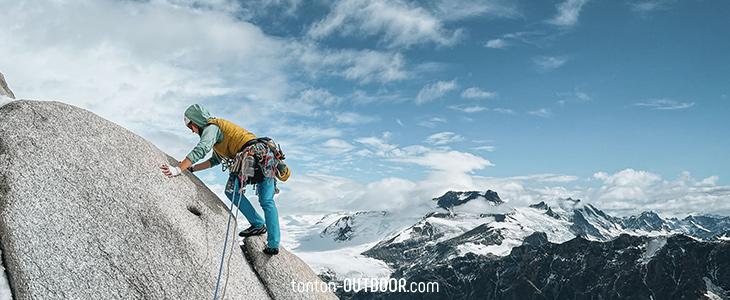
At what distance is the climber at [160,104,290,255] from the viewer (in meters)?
14.5

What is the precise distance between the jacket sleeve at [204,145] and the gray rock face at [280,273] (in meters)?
3.06

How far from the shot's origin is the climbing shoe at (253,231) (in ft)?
51.5

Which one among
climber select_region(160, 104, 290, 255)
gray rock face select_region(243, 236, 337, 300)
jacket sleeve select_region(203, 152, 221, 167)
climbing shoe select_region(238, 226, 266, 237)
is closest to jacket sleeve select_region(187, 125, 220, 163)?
climber select_region(160, 104, 290, 255)

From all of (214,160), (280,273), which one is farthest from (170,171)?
(280,273)

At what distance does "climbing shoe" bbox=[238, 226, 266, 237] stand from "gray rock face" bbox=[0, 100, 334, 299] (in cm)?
86

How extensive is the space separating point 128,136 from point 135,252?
4021 millimetres

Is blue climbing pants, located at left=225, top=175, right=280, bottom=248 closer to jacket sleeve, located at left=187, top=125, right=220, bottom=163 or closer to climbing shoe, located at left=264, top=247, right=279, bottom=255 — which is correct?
climbing shoe, located at left=264, top=247, right=279, bottom=255

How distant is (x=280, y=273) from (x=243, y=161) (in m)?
3.43

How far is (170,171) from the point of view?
14672mm

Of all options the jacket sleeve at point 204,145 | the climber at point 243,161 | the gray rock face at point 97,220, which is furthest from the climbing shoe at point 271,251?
the jacket sleeve at point 204,145

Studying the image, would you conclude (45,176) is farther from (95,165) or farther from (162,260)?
(162,260)

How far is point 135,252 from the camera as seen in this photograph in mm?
12664

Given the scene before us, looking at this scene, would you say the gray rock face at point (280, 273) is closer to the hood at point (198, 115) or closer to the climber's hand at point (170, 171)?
the climber's hand at point (170, 171)

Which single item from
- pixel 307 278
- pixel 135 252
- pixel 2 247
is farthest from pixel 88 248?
pixel 307 278
